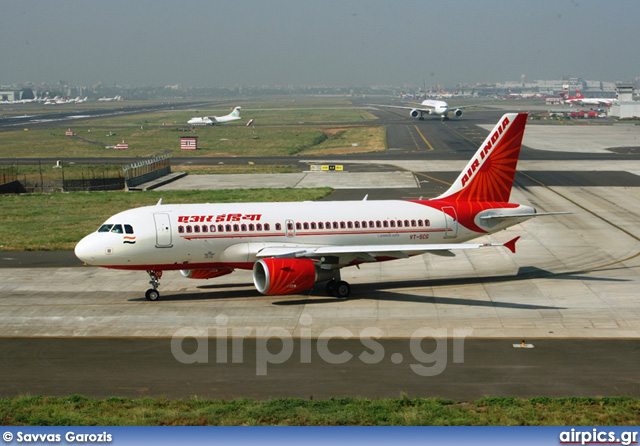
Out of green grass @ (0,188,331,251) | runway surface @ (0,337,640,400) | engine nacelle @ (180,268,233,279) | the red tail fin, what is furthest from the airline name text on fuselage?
green grass @ (0,188,331,251)

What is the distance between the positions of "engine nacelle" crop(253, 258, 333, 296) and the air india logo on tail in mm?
10458

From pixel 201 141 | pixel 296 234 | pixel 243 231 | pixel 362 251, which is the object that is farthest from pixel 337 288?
pixel 201 141

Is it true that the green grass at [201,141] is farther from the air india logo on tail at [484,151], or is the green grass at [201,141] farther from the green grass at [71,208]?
the air india logo on tail at [484,151]

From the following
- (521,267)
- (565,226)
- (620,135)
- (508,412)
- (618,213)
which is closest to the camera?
(508,412)

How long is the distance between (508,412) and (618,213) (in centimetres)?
4206

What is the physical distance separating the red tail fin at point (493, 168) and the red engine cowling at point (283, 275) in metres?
9.75

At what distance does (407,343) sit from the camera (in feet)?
90.4

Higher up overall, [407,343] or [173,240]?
[173,240]

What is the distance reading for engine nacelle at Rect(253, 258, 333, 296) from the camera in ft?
107

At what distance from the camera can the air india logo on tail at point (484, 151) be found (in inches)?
1522

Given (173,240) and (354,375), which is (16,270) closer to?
(173,240)

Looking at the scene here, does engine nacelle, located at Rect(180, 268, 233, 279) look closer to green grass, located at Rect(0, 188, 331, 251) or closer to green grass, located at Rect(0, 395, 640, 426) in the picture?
green grass, located at Rect(0, 395, 640, 426)

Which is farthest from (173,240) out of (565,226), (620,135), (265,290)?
(620,135)

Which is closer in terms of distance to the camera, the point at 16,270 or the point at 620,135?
the point at 16,270
